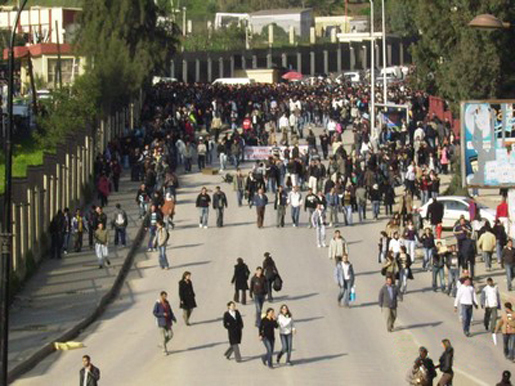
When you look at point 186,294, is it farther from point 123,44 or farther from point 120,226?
point 123,44

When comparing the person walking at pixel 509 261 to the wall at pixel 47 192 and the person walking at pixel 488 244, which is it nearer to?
the person walking at pixel 488 244

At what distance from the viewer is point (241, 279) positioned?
33844mm

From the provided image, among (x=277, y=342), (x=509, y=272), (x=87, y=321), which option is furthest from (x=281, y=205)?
(x=277, y=342)

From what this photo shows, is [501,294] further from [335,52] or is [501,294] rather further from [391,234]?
[335,52]

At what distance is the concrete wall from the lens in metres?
127

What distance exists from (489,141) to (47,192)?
37.9 ft

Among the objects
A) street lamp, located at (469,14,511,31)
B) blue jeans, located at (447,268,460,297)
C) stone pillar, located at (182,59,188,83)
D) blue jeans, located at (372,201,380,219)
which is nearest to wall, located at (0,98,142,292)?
blue jeans, located at (372,201,380,219)

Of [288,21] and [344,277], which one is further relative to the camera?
[288,21]

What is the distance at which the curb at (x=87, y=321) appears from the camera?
28.1 metres

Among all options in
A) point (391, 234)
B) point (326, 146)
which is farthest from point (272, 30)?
point (391, 234)

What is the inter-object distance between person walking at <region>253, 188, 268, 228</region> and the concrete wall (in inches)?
3104

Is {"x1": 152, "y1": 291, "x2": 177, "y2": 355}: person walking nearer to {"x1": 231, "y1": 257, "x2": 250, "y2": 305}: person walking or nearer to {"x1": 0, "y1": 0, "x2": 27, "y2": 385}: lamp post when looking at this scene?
{"x1": 231, "y1": 257, "x2": 250, "y2": 305}: person walking

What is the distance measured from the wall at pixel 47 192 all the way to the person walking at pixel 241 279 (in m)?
5.38

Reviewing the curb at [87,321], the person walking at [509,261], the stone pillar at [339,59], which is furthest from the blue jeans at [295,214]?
the stone pillar at [339,59]
